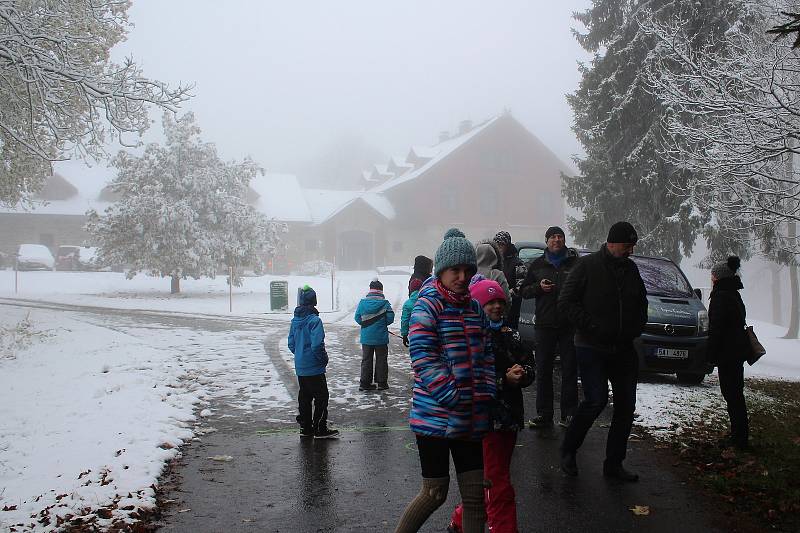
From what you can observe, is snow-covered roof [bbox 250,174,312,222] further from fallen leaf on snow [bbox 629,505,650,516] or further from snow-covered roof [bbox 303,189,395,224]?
fallen leaf on snow [bbox 629,505,650,516]

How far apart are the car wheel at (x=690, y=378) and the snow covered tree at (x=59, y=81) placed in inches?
379

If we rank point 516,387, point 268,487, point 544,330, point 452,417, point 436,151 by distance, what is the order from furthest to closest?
1. point 436,151
2. point 544,330
3. point 268,487
4. point 516,387
5. point 452,417

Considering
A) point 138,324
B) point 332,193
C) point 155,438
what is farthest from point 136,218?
point 332,193

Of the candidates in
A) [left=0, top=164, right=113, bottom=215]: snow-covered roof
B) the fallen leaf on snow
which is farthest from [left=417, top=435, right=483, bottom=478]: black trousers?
[left=0, top=164, right=113, bottom=215]: snow-covered roof

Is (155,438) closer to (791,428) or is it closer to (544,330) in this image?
(544,330)

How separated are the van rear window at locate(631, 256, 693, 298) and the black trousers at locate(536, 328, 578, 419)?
374 cm

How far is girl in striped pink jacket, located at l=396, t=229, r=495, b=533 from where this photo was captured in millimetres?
3205

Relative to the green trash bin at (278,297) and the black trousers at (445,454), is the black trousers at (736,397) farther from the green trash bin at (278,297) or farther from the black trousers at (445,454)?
the green trash bin at (278,297)

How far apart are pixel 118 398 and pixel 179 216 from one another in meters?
20.1

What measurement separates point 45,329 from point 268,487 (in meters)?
11.3

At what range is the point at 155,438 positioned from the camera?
20.2 ft

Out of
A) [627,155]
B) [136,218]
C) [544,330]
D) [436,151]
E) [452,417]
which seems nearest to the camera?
[452,417]

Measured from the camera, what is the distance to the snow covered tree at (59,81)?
387 inches

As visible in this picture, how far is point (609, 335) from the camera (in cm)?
502
